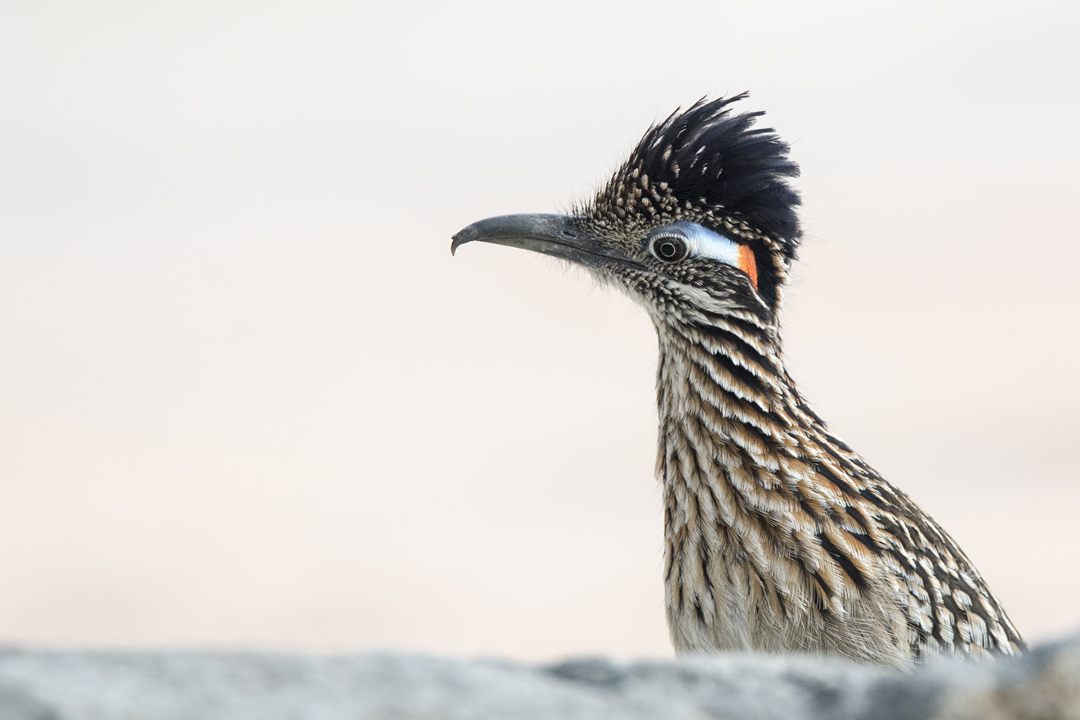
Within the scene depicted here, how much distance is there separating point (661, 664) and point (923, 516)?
3252mm

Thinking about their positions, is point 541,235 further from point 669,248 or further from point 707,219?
point 707,219

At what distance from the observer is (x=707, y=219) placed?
5.09 m

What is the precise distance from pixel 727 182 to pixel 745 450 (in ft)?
4.21

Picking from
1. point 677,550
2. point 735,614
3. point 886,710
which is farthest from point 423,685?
point 677,550

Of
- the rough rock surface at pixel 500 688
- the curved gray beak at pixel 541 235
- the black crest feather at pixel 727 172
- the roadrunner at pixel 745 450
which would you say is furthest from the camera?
the curved gray beak at pixel 541 235

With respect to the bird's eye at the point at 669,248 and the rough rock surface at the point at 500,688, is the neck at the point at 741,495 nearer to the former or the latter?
the bird's eye at the point at 669,248

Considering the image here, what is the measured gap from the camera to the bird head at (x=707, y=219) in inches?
199

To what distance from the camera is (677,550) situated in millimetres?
4668

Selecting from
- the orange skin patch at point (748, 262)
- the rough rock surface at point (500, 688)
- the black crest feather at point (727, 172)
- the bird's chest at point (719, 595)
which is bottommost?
the rough rock surface at point (500, 688)

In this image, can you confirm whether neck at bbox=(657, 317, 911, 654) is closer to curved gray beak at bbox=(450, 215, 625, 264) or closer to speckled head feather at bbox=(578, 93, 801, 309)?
speckled head feather at bbox=(578, 93, 801, 309)

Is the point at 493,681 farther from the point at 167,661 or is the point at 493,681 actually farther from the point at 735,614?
the point at 735,614

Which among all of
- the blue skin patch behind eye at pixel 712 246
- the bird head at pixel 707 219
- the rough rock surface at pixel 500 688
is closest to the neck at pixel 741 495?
the bird head at pixel 707 219

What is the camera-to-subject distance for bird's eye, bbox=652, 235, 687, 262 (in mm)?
5172

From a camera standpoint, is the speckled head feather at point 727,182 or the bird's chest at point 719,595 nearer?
the bird's chest at point 719,595
